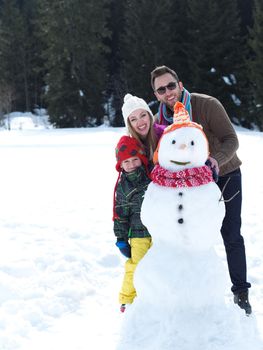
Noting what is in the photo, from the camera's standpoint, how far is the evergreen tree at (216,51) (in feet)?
76.8

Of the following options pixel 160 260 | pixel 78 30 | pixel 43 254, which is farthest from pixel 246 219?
pixel 78 30

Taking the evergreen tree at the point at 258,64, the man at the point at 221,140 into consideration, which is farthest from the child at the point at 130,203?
the evergreen tree at the point at 258,64

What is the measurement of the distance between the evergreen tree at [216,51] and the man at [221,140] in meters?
20.8

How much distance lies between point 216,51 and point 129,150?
873 inches

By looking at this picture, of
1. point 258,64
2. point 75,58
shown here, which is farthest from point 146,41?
A: point 258,64

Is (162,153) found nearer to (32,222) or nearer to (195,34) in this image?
(32,222)

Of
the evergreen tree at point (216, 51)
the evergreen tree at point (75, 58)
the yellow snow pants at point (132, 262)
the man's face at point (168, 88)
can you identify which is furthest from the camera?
the evergreen tree at point (75, 58)

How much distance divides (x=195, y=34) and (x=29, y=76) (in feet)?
44.9

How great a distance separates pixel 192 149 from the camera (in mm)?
2387

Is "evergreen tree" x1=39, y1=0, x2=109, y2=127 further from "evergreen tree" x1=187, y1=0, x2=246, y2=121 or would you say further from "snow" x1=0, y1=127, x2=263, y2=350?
"snow" x1=0, y1=127, x2=263, y2=350

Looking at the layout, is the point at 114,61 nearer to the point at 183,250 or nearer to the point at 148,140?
the point at 148,140

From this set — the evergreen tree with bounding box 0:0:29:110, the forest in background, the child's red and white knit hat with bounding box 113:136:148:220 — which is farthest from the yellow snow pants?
the evergreen tree with bounding box 0:0:29:110

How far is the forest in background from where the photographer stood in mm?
23516

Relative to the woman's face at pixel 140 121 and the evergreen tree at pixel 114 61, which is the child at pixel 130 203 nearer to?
the woman's face at pixel 140 121
